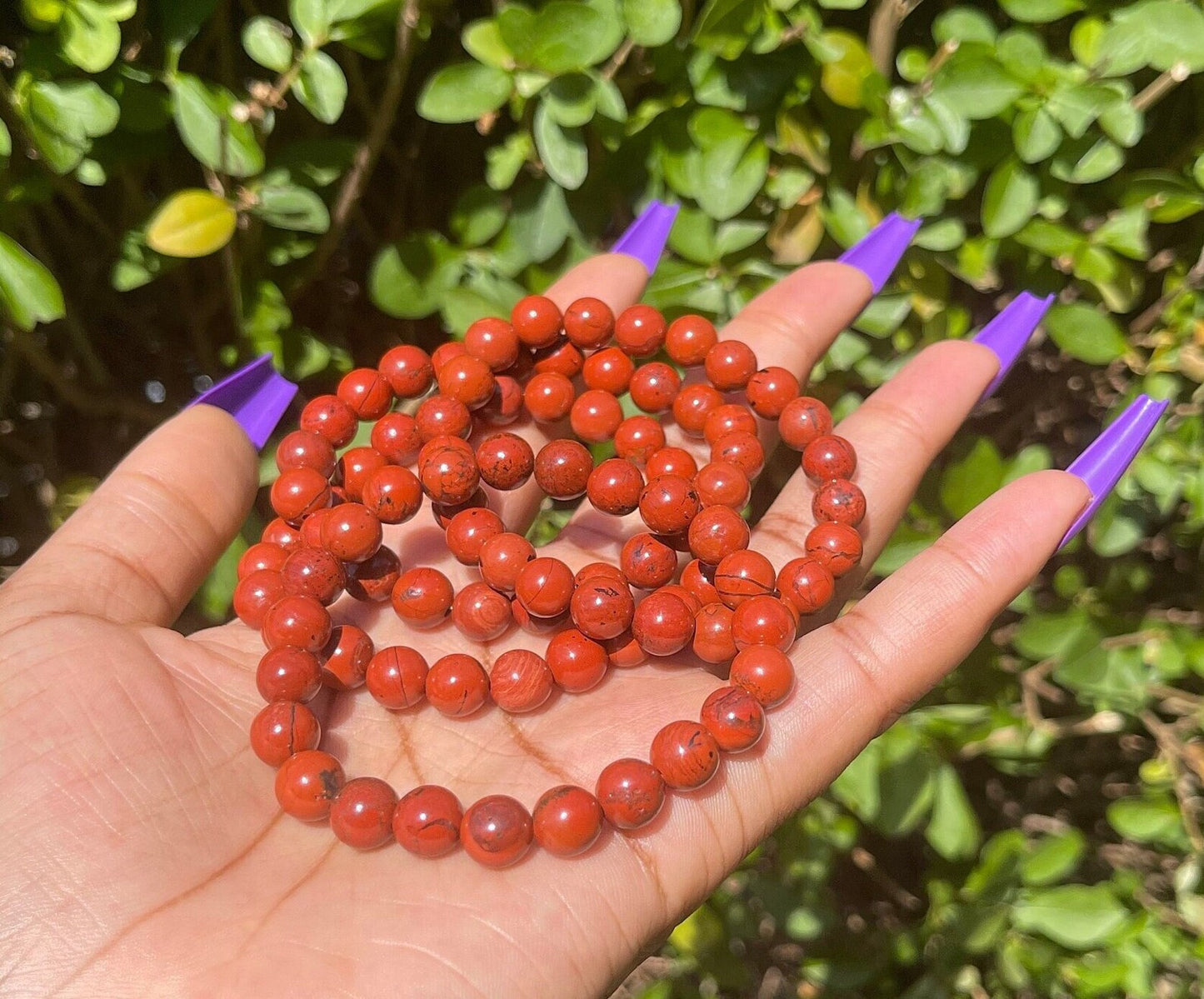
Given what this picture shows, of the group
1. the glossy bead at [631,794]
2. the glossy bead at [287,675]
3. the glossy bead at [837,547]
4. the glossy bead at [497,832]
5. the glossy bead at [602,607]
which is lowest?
the glossy bead at [497,832]

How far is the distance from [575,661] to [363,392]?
541 millimetres

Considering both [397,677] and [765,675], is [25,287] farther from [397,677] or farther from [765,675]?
[765,675]

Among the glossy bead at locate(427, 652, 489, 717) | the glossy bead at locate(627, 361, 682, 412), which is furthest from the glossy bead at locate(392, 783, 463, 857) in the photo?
the glossy bead at locate(627, 361, 682, 412)

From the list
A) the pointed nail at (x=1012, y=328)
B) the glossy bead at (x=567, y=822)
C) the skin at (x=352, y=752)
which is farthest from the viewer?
the pointed nail at (x=1012, y=328)

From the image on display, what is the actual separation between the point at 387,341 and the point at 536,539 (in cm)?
46

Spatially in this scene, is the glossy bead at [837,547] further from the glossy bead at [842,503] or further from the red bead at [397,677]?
the red bead at [397,677]

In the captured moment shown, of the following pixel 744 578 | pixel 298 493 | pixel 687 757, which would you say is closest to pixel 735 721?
pixel 687 757

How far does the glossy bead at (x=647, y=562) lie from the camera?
1.36 m

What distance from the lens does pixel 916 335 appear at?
167 centimetres

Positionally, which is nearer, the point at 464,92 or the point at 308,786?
the point at 308,786

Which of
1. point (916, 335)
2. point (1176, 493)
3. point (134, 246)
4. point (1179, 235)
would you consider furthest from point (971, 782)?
point (134, 246)

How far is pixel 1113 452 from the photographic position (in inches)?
54.9

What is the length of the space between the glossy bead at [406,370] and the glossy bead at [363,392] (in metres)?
0.01

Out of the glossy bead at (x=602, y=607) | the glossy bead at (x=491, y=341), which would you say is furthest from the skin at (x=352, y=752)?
the glossy bead at (x=491, y=341)
